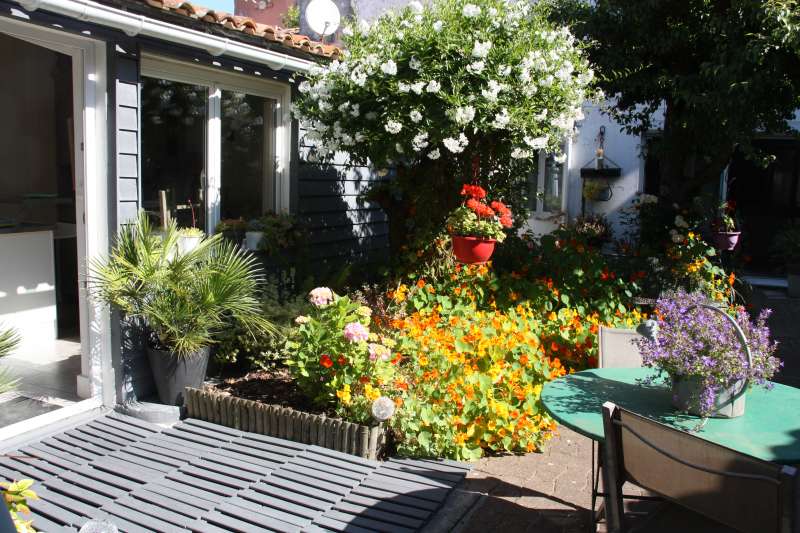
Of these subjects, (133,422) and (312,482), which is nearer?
(312,482)

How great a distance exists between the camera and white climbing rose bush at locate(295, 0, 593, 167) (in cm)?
524

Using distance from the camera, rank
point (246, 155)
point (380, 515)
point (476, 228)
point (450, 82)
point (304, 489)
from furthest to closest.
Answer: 1. point (246, 155)
2. point (476, 228)
3. point (450, 82)
4. point (304, 489)
5. point (380, 515)

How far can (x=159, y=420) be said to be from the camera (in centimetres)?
475

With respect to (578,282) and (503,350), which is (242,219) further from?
(578,282)

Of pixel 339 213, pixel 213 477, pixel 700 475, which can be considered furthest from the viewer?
pixel 339 213

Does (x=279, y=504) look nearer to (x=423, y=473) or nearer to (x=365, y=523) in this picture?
(x=365, y=523)

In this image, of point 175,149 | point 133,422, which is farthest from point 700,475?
point 175,149

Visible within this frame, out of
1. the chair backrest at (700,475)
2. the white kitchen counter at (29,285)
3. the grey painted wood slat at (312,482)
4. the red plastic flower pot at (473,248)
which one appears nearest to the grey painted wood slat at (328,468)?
the grey painted wood slat at (312,482)

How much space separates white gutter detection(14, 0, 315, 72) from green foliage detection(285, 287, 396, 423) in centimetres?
217

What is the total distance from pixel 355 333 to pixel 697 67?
17.0ft

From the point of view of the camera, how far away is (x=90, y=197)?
4.70 m

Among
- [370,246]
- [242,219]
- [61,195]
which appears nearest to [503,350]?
[242,219]

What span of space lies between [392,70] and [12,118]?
4744mm

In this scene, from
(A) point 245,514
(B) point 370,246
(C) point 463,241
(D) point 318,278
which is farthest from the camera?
(B) point 370,246
